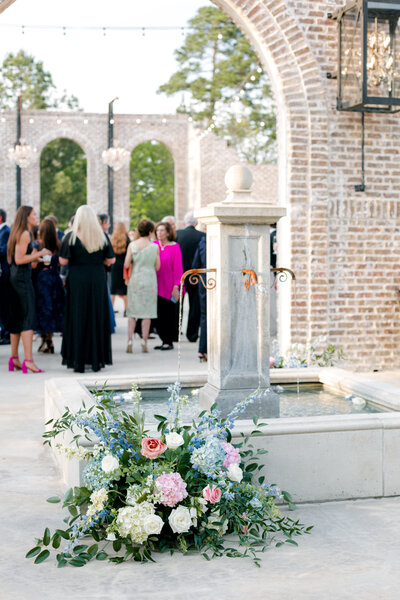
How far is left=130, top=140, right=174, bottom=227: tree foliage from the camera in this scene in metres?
42.8

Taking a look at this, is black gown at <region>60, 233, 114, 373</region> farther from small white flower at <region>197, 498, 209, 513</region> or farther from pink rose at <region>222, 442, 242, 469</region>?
small white flower at <region>197, 498, 209, 513</region>

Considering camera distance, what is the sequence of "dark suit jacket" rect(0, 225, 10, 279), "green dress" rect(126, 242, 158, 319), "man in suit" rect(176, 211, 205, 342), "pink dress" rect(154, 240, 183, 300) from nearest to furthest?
"dark suit jacket" rect(0, 225, 10, 279) < "green dress" rect(126, 242, 158, 319) < "pink dress" rect(154, 240, 183, 300) < "man in suit" rect(176, 211, 205, 342)

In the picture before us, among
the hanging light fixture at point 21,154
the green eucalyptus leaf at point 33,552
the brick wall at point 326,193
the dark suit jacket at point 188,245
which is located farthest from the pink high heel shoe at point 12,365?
the hanging light fixture at point 21,154

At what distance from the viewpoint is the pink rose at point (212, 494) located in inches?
145

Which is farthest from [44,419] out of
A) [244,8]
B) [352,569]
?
[244,8]

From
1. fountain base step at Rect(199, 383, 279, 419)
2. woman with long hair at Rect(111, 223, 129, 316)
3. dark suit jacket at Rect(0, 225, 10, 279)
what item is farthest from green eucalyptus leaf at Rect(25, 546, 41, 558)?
woman with long hair at Rect(111, 223, 129, 316)

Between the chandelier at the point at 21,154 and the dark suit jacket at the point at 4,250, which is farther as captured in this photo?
the chandelier at the point at 21,154

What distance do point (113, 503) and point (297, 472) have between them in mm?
1047

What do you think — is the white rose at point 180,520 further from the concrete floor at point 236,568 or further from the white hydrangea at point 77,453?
the white hydrangea at point 77,453

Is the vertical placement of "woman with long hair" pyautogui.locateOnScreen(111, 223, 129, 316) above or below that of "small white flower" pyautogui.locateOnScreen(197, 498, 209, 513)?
above

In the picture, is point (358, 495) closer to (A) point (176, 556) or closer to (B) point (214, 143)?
(A) point (176, 556)

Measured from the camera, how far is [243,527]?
12.5 ft

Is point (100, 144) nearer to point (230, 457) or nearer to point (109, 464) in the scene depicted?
point (230, 457)

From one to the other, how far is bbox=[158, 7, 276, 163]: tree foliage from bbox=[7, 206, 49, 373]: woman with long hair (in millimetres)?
23265
